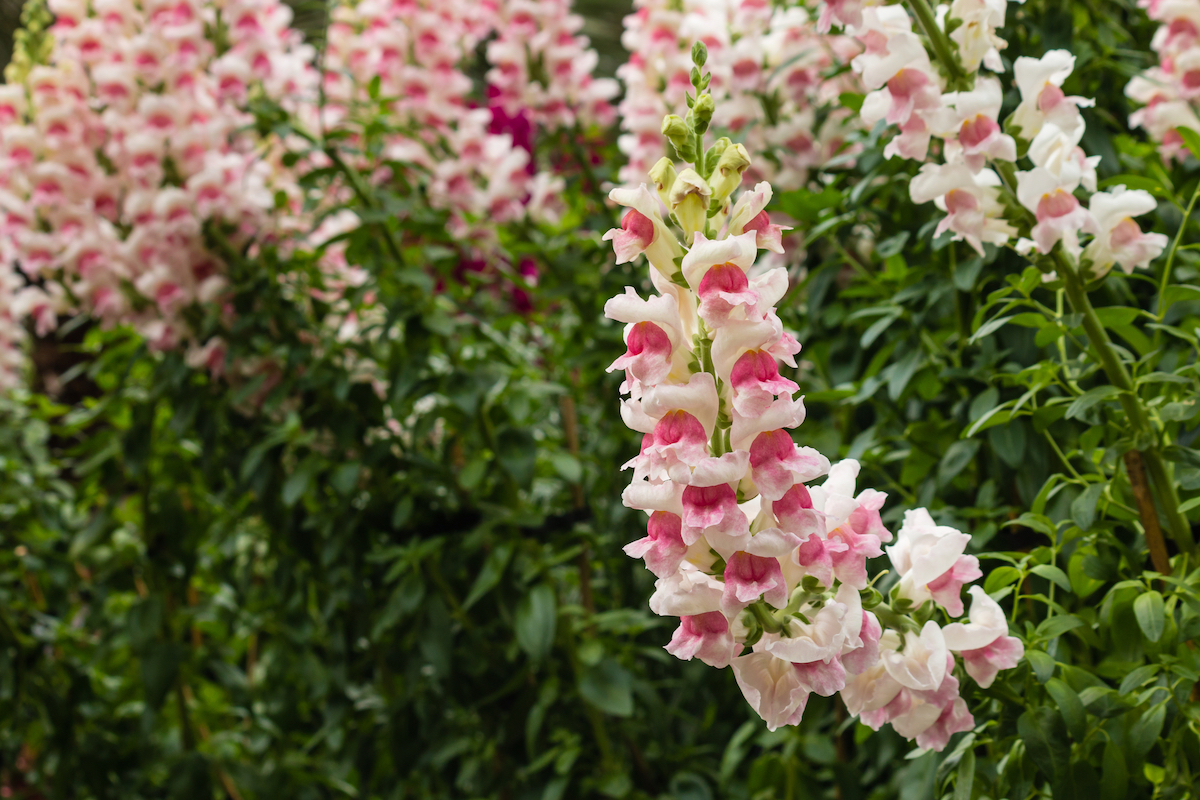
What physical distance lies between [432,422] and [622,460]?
346 mm

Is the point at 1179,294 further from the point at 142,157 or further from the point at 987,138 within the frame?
the point at 142,157

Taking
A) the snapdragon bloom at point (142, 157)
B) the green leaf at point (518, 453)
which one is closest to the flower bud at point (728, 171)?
the green leaf at point (518, 453)

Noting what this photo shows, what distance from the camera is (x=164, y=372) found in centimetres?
158

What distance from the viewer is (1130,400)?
76 cm

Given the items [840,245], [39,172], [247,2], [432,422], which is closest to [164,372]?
[39,172]

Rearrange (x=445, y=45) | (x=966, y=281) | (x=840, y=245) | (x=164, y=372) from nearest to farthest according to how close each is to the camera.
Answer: (x=966, y=281) < (x=840, y=245) < (x=164, y=372) < (x=445, y=45)

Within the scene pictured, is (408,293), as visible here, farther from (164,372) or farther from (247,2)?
(247,2)

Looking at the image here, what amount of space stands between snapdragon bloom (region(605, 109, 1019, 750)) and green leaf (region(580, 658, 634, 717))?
73cm

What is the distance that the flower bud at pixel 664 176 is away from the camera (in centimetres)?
61

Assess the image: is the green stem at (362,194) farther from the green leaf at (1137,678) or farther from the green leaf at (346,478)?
the green leaf at (1137,678)

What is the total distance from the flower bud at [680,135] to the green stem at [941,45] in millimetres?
266

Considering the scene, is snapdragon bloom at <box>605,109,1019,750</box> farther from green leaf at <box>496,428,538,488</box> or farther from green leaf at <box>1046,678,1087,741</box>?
green leaf at <box>496,428,538,488</box>

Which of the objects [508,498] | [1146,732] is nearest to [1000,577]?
[1146,732]

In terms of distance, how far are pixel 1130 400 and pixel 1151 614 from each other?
0.55ft
